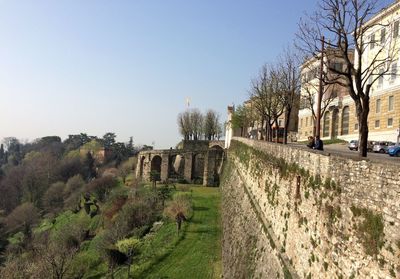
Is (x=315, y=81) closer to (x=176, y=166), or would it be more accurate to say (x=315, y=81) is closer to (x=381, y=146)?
(x=381, y=146)

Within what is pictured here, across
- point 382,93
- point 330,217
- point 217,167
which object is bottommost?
point 217,167

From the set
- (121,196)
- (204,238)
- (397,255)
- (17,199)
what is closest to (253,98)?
(204,238)

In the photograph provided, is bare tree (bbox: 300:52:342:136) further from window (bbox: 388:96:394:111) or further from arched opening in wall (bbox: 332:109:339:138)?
window (bbox: 388:96:394:111)

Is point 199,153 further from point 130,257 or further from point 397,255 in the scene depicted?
point 397,255

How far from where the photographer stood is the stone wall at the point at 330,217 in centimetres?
747

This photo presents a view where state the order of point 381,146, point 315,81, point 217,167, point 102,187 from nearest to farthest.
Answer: point 381,146 < point 315,81 < point 217,167 < point 102,187

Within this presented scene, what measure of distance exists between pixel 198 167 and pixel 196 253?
3396 centimetres

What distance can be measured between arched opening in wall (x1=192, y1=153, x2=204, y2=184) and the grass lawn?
21054 millimetres

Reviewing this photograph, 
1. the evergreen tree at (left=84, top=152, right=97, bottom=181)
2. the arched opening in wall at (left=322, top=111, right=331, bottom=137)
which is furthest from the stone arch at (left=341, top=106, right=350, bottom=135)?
the evergreen tree at (left=84, top=152, right=97, bottom=181)

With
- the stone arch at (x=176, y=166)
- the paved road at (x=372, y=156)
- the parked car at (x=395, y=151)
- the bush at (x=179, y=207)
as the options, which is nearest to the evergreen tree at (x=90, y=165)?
the stone arch at (x=176, y=166)

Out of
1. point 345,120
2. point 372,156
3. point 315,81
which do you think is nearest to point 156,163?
point 315,81

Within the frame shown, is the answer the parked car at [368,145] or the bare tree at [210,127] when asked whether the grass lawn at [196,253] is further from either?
the bare tree at [210,127]

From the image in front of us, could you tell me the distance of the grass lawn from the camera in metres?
26.5

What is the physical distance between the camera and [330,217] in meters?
10.0
